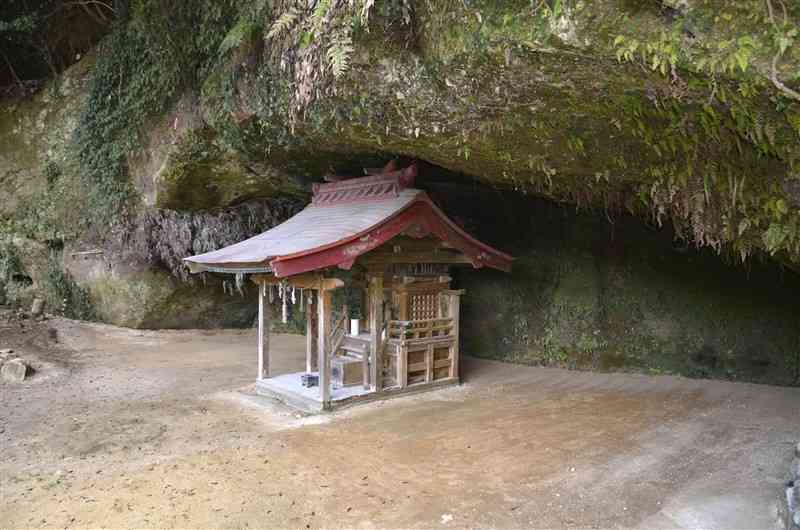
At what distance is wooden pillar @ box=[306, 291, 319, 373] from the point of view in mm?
8562

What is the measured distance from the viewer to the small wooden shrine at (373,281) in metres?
7.39

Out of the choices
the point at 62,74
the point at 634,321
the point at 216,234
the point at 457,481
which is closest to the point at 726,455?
the point at 457,481

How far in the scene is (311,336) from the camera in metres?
8.73

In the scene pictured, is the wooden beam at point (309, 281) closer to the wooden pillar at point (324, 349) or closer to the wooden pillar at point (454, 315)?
the wooden pillar at point (324, 349)

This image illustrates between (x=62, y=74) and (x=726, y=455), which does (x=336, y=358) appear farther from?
(x=62, y=74)

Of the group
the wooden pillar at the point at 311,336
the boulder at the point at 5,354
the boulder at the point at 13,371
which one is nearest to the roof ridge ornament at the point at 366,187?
the wooden pillar at the point at 311,336

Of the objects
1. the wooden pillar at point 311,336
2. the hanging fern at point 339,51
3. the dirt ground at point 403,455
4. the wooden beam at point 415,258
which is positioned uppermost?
the hanging fern at point 339,51

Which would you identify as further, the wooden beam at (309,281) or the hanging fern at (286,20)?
the wooden beam at (309,281)

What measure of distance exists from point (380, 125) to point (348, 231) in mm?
1488

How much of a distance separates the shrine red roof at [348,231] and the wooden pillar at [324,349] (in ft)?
1.90

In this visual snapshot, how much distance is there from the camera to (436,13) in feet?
16.2

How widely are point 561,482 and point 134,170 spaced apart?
35.3ft

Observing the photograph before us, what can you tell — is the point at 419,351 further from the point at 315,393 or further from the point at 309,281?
the point at 309,281

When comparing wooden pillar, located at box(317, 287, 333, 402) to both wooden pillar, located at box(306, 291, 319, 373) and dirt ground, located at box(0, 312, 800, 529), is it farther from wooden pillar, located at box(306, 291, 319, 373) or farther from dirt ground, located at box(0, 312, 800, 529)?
wooden pillar, located at box(306, 291, 319, 373)
